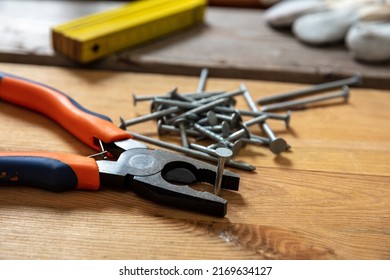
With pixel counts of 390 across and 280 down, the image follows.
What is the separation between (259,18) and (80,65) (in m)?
0.56

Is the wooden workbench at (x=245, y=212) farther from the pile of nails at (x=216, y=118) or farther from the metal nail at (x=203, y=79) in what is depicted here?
the metal nail at (x=203, y=79)

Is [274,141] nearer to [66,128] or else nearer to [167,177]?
[167,177]

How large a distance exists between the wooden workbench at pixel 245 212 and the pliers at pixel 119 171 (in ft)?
0.06

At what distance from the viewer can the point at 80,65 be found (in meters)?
1.12

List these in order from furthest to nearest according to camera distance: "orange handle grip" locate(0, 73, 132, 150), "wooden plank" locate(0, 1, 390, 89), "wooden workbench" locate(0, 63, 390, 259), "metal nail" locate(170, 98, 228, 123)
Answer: "wooden plank" locate(0, 1, 390, 89)
"metal nail" locate(170, 98, 228, 123)
"orange handle grip" locate(0, 73, 132, 150)
"wooden workbench" locate(0, 63, 390, 259)

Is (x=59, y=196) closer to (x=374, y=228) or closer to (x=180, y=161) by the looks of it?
(x=180, y=161)

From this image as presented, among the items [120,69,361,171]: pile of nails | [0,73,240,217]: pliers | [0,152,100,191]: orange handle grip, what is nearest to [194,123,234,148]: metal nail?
[120,69,361,171]: pile of nails

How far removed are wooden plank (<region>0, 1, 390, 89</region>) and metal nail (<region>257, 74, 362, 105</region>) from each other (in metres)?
0.02

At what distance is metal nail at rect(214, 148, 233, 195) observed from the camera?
71 centimetres

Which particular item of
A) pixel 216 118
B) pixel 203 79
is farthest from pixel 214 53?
pixel 216 118

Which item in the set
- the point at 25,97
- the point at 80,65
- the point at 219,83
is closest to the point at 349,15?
the point at 219,83

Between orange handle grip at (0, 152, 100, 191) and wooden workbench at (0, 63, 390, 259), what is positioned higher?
orange handle grip at (0, 152, 100, 191)

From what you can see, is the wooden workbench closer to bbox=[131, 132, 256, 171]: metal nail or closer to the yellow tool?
bbox=[131, 132, 256, 171]: metal nail

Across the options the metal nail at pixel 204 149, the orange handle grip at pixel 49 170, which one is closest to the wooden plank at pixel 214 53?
the metal nail at pixel 204 149
